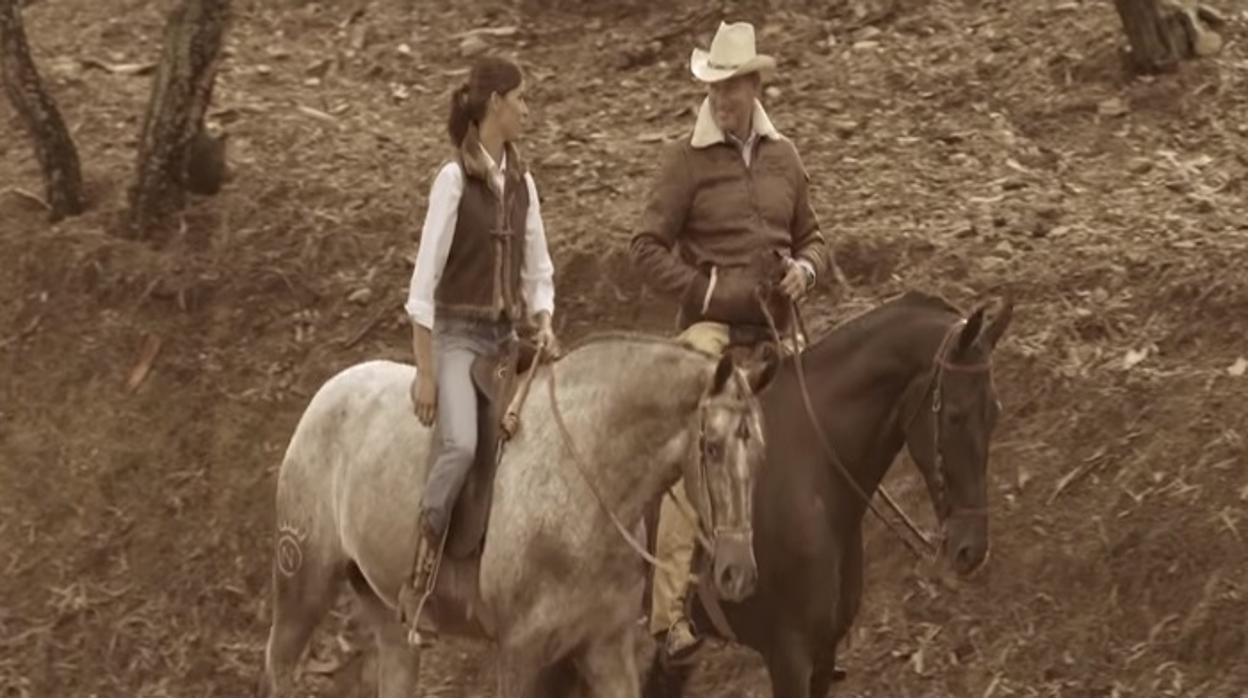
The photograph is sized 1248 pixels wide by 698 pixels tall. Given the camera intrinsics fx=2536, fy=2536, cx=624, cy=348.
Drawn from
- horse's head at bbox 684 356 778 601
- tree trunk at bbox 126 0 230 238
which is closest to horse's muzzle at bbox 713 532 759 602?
horse's head at bbox 684 356 778 601

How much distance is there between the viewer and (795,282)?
1023 centimetres

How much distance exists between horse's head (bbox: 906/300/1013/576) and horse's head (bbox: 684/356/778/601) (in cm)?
112

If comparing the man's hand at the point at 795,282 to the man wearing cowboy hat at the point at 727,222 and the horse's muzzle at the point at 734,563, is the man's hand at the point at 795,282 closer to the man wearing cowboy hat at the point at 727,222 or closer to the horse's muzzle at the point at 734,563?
the man wearing cowboy hat at the point at 727,222

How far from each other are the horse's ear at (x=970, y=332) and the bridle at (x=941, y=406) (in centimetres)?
5

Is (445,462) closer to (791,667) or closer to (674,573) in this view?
(674,573)

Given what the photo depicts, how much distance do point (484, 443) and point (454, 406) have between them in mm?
182

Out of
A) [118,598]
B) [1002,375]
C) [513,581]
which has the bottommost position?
[118,598]

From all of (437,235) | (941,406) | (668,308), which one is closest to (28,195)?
(668,308)

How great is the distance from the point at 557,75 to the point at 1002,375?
513 centimetres

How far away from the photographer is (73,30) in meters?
18.3

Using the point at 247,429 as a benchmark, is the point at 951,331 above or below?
above

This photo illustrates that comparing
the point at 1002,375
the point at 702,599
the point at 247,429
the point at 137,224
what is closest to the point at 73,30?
the point at 137,224

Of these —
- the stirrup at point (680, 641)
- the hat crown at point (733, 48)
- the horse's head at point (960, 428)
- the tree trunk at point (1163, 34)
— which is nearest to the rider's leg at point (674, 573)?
the stirrup at point (680, 641)

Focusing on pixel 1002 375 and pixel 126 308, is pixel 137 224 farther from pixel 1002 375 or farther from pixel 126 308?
pixel 1002 375
